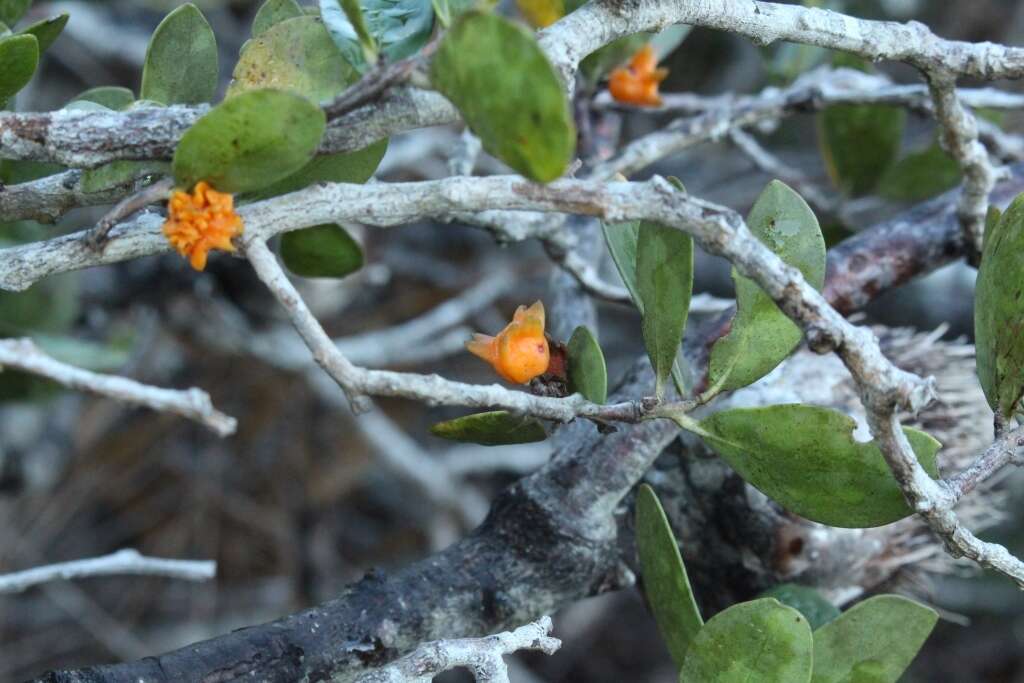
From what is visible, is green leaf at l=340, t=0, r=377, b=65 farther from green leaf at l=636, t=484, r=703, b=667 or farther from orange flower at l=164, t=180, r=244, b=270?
green leaf at l=636, t=484, r=703, b=667

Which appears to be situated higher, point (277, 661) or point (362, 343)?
point (277, 661)

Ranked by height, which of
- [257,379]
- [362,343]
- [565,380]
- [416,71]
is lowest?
[257,379]

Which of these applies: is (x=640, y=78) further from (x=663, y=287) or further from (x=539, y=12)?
(x=663, y=287)

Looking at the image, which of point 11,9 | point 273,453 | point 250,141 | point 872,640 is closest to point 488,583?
point 872,640

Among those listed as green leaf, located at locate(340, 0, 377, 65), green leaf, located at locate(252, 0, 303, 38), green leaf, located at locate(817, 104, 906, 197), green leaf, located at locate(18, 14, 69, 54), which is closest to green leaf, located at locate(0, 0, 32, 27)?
green leaf, located at locate(18, 14, 69, 54)

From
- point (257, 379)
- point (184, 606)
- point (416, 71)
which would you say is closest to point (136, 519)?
point (184, 606)

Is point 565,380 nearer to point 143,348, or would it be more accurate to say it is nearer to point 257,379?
point 143,348
